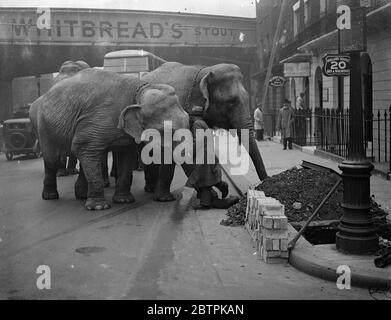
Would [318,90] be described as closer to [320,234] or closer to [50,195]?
[50,195]

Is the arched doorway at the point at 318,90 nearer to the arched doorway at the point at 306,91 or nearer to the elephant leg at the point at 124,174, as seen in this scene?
the arched doorway at the point at 306,91

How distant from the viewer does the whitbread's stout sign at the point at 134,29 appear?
27578mm

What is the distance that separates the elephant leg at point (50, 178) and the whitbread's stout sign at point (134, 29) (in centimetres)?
1617

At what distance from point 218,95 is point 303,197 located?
3125 millimetres

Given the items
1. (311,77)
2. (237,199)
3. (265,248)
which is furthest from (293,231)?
(311,77)

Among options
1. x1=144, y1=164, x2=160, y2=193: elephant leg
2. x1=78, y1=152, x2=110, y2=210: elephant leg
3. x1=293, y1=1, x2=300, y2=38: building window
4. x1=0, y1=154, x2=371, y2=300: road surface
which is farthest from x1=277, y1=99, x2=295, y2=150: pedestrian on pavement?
x1=78, y1=152, x2=110, y2=210: elephant leg

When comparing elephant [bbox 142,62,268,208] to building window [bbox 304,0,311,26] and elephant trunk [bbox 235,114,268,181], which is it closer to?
elephant trunk [bbox 235,114,268,181]

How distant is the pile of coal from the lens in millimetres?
7652

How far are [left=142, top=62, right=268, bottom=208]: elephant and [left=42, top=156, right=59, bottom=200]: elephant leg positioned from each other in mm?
2447

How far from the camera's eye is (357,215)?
20.2 ft

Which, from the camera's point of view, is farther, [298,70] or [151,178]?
[298,70]

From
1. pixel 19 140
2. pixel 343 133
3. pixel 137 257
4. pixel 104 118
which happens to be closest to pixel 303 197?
pixel 137 257

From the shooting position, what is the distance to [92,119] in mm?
9438
